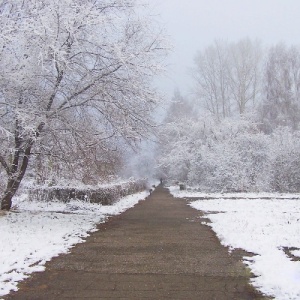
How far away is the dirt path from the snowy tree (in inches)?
141

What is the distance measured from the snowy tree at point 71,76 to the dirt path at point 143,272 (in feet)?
11.8

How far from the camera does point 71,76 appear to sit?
10914 mm

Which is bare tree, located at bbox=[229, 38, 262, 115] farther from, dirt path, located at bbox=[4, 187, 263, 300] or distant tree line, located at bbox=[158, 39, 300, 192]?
dirt path, located at bbox=[4, 187, 263, 300]

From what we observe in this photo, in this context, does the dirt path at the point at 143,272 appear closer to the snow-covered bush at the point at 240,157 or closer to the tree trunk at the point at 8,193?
the tree trunk at the point at 8,193

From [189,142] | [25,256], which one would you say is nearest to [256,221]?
[25,256]

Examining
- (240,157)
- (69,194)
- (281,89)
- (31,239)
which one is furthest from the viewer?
(281,89)

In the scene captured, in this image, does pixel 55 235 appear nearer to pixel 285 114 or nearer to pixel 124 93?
pixel 124 93

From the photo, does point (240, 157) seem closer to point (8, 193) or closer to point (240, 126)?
point (240, 126)

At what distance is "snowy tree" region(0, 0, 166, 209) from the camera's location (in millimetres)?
9812

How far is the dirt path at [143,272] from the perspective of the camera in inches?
188

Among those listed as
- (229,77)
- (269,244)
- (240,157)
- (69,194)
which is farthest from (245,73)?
(269,244)

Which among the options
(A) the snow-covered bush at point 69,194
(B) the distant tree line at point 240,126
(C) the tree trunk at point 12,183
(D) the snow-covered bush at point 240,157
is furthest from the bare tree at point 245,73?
(C) the tree trunk at point 12,183

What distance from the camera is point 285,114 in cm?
4159

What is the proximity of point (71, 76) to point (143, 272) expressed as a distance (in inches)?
266
